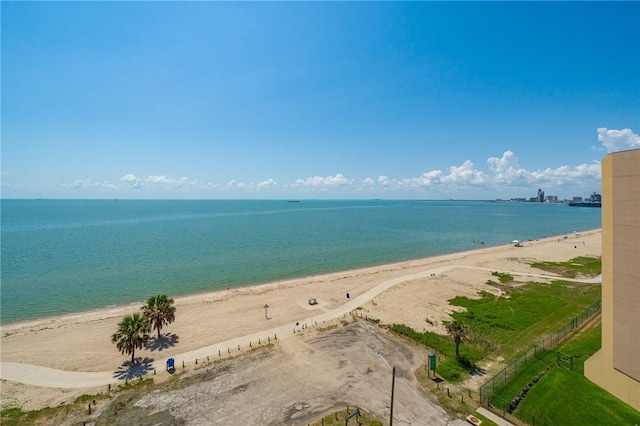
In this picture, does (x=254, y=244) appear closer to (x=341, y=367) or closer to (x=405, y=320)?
(x=405, y=320)

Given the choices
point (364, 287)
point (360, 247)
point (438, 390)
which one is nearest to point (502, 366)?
point (438, 390)

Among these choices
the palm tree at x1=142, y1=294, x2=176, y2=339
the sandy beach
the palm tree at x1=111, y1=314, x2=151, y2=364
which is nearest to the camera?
the palm tree at x1=111, y1=314, x2=151, y2=364

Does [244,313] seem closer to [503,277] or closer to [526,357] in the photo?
[526,357]

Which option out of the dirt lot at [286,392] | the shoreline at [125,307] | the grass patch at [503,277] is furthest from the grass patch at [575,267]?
the dirt lot at [286,392]

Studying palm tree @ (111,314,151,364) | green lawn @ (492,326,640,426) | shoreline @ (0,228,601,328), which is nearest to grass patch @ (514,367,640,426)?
green lawn @ (492,326,640,426)

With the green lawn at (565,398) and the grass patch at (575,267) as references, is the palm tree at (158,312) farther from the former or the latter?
the grass patch at (575,267)

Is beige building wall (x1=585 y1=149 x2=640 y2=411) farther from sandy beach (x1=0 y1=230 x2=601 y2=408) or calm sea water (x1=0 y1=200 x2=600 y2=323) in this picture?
calm sea water (x1=0 y1=200 x2=600 y2=323)

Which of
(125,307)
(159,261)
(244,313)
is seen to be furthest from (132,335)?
(159,261)
